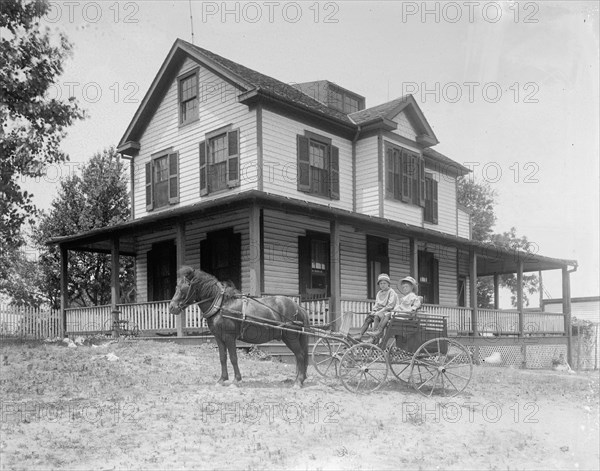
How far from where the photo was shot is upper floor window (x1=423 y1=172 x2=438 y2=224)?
26141 millimetres

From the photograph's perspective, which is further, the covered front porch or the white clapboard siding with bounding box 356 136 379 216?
the white clapboard siding with bounding box 356 136 379 216

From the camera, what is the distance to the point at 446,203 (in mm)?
27703

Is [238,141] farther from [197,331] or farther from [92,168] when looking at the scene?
[92,168]

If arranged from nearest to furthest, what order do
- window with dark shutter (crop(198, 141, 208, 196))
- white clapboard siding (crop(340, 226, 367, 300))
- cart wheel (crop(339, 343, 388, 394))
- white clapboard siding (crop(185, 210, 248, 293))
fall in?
cart wheel (crop(339, 343, 388, 394))
white clapboard siding (crop(185, 210, 248, 293))
window with dark shutter (crop(198, 141, 208, 196))
white clapboard siding (crop(340, 226, 367, 300))

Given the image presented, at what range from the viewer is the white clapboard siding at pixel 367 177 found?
890 inches

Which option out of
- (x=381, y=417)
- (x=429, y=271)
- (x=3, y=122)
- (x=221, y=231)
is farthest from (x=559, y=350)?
(x=3, y=122)

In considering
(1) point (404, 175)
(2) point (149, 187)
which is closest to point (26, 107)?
(2) point (149, 187)

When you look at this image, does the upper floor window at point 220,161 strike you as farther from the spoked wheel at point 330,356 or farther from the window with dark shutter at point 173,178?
the spoked wheel at point 330,356

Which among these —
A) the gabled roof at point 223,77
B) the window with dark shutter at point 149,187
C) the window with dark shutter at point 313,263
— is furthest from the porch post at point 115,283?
the window with dark shutter at point 313,263

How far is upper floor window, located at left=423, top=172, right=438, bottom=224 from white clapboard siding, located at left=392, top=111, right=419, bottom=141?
234cm

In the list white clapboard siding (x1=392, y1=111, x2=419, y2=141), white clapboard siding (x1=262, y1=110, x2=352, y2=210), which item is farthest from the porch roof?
white clapboard siding (x1=392, y1=111, x2=419, y2=141)

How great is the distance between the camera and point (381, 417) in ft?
32.5

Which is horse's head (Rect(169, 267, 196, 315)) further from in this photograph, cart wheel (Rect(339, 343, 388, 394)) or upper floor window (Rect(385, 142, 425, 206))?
upper floor window (Rect(385, 142, 425, 206))

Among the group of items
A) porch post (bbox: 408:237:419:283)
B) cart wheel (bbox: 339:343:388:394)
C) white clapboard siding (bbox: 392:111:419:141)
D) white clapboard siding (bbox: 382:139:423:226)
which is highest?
white clapboard siding (bbox: 392:111:419:141)
